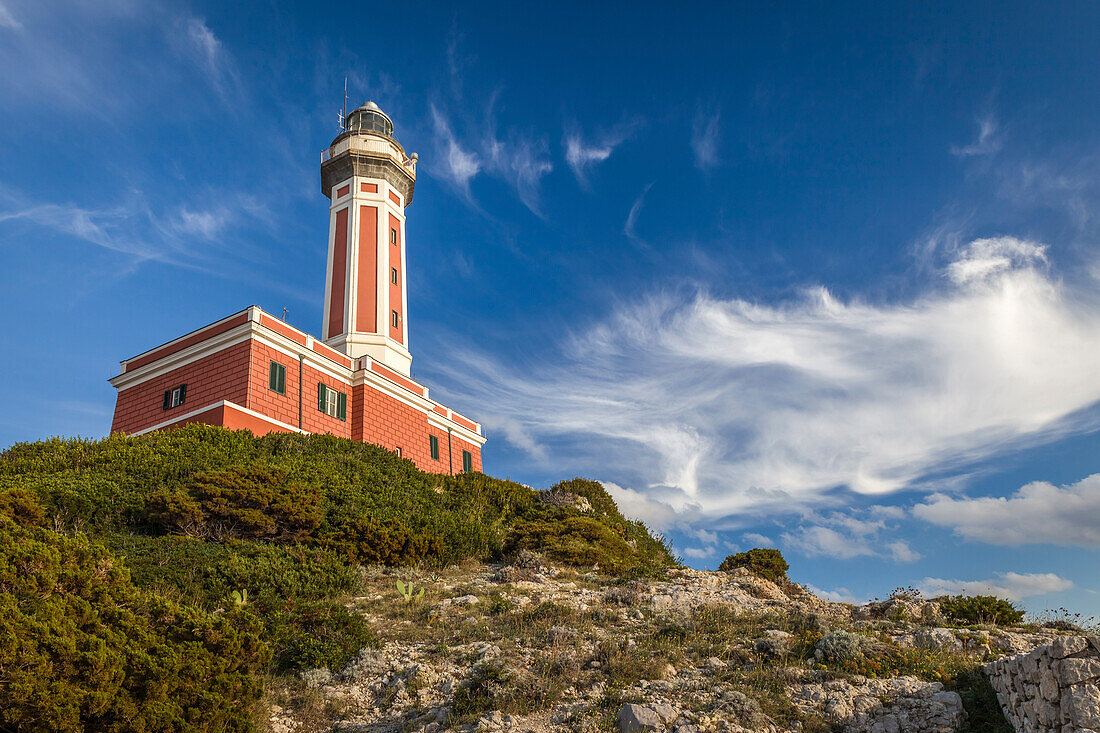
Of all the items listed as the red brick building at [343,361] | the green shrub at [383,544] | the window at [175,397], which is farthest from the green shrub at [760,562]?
the window at [175,397]

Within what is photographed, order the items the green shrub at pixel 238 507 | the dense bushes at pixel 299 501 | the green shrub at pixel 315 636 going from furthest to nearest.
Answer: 1. the dense bushes at pixel 299 501
2. the green shrub at pixel 238 507
3. the green shrub at pixel 315 636

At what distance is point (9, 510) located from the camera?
12.2 meters

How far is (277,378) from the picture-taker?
24.4 metres

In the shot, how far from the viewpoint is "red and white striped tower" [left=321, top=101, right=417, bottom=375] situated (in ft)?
104

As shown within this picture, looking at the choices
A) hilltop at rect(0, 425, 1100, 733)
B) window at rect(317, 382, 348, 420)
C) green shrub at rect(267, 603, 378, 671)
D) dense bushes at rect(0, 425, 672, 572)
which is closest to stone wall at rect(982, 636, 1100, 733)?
hilltop at rect(0, 425, 1100, 733)

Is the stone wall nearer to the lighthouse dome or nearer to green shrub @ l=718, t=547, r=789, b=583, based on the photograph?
green shrub @ l=718, t=547, r=789, b=583

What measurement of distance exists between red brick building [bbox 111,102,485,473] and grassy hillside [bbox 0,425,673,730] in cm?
286

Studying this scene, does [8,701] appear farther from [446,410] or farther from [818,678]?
[446,410]

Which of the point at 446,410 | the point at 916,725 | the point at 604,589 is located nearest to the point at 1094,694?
the point at 916,725

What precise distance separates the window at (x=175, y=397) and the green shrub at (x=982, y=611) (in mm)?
23765

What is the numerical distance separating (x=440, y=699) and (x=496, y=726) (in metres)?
1.17

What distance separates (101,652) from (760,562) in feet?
55.7

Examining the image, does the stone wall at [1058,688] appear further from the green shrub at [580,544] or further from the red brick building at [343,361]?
the red brick building at [343,361]

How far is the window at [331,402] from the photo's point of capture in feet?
85.9
